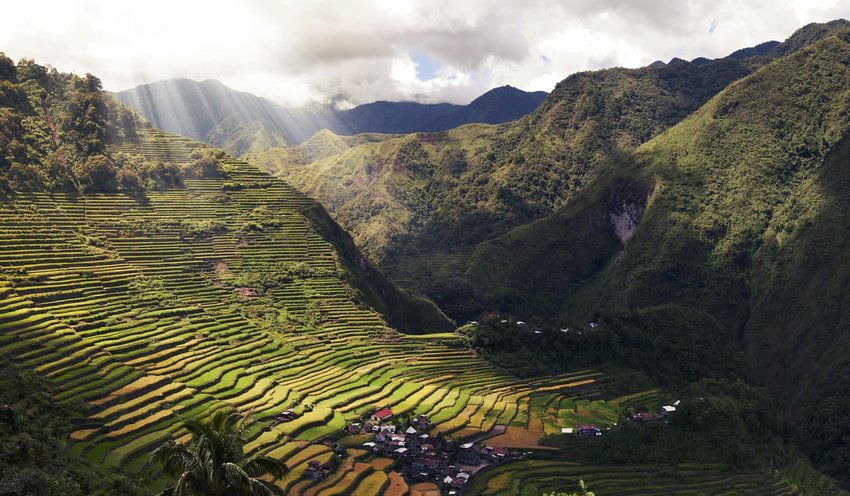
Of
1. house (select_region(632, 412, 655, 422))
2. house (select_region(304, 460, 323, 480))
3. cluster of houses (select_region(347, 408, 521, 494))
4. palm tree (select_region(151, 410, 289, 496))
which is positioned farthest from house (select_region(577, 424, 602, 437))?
palm tree (select_region(151, 410, 289, 496))

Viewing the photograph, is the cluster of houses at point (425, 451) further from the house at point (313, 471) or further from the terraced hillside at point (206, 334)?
the house at point (313, 471)

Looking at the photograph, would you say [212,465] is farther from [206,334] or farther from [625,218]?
[625,218]

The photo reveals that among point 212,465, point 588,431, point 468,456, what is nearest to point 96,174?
point 468,456

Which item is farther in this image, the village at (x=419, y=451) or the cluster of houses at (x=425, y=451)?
the cluster of houses at (x=425, y=451)

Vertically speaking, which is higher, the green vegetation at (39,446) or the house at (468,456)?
the green vegetation at (39,446)

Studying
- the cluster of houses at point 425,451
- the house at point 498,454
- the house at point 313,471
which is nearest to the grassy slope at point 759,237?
the house at point 498,454

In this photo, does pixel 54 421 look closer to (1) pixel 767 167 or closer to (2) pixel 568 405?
(2) pixel 568 405

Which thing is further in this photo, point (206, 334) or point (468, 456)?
point (206, 334)

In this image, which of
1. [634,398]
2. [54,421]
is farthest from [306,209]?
[54,421]
